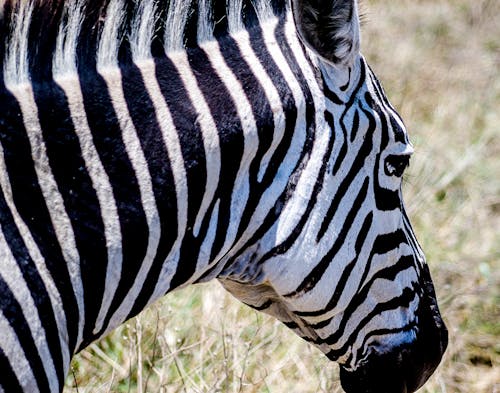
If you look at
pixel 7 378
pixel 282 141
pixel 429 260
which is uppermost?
pixel 282 141

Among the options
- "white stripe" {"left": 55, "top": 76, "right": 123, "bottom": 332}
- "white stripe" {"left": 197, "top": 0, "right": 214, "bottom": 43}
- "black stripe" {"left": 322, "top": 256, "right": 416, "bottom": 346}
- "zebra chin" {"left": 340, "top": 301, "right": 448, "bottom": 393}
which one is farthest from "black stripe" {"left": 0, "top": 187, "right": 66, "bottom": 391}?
"zebra chin" {"left": 340, "top": 301, "right": 448, "bottom": 393}

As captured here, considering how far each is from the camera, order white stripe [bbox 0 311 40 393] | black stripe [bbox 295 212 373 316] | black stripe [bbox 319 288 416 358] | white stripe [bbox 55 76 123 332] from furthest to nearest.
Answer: black stripe [bbox 319 288 416 358] < black stripe [bbox 295 212 373 316] < white stripe [bbox 55 76 123 332] < white stripe [bbox 0 311 40 393]

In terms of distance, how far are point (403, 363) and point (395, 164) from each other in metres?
0.59

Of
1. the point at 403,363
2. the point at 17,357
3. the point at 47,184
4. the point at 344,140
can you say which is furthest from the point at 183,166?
the point at 403,363

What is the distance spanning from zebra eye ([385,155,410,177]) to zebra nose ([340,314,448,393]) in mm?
488

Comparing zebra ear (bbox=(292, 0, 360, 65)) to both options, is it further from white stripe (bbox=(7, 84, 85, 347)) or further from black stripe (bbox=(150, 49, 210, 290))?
white stripe (bbox=(7, 84, 85, 347))

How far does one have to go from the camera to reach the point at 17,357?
1.76 meters

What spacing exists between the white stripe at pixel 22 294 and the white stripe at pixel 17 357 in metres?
0.01

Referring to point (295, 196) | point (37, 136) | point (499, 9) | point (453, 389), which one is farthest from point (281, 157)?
point (499, 9)

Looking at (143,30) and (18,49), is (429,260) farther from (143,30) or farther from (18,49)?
(18,49)

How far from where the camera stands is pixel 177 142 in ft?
6.41

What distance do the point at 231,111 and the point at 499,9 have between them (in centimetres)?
589

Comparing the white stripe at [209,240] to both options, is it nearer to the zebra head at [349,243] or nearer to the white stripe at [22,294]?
the zebra head at [349,243]

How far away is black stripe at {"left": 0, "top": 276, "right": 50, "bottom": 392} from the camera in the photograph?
5.74 feet
